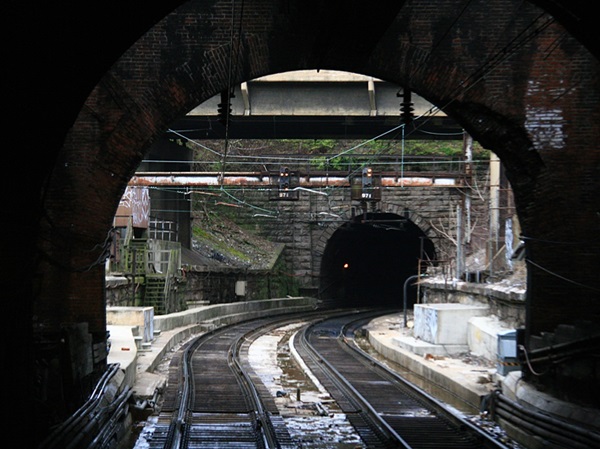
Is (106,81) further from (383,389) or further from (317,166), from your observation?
(317,166)

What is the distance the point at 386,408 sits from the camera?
480 inches

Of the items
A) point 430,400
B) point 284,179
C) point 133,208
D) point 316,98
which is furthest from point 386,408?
point 284,179

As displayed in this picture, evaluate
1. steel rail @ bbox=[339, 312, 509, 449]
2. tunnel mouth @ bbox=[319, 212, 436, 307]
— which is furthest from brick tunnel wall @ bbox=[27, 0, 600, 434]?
tunnel mouth @ bbox=[319, 212, 436, 307]

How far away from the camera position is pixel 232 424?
10.7 m

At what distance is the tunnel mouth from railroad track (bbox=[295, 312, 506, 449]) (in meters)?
22.0

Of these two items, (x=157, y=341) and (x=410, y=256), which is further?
(x=410, y=256)

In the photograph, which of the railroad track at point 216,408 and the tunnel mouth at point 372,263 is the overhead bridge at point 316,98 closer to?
the railroad track at point 216,408

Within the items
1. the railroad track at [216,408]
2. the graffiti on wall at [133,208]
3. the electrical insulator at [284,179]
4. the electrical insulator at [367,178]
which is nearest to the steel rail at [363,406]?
the railroad track at [216,408]

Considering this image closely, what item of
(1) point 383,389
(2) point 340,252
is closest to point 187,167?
(2) point 340,252

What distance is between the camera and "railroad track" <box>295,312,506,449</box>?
9.88 m

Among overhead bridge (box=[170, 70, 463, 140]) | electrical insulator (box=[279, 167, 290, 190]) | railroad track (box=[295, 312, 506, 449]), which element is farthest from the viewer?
electrical insulator (box=[279, 167, 290, 190])

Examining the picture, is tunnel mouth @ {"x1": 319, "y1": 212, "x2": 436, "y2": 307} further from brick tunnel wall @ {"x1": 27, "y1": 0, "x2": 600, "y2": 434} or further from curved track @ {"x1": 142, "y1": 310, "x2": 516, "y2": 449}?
brick tunnel wall @ {"x1": 27, "y1": 0, "x2": 600, "y2": 434}

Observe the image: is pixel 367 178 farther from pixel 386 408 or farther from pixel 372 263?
pixel 372 263

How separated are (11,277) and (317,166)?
105 feet
